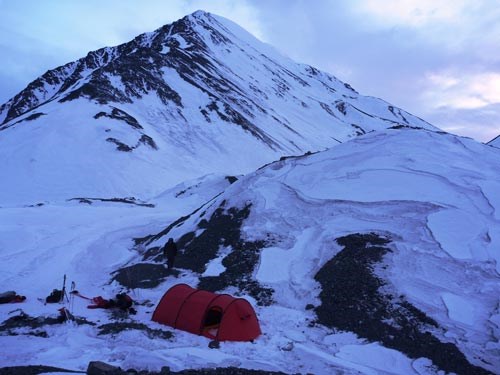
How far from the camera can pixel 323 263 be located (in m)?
17.0

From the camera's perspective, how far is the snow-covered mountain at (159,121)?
54625 millimetres

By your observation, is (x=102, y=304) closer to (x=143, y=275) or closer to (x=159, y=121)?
(x=143, y=275)

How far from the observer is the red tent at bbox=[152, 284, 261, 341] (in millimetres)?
12461

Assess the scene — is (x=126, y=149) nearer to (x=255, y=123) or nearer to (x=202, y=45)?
(x=255, y=123)

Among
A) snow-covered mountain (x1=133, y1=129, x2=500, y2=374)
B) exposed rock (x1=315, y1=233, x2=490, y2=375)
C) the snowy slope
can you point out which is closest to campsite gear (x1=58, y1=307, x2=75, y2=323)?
the snowy slope

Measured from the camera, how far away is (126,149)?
2376 inches

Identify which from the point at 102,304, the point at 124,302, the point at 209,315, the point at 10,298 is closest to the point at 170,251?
the point at 102,304

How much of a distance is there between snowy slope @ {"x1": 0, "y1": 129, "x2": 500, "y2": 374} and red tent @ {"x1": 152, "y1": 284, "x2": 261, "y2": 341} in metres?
0.45

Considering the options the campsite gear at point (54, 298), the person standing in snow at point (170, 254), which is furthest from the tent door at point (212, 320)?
the person standing in snow at point (170, 254)

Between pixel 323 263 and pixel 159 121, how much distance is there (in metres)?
63.6

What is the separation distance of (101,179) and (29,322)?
41338mm

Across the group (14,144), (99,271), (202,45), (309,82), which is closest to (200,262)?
(99,271)

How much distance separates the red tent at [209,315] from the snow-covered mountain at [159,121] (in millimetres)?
38429

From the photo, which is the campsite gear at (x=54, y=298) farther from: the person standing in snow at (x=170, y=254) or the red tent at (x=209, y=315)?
the person standing in snow at (x=170, y=254)
